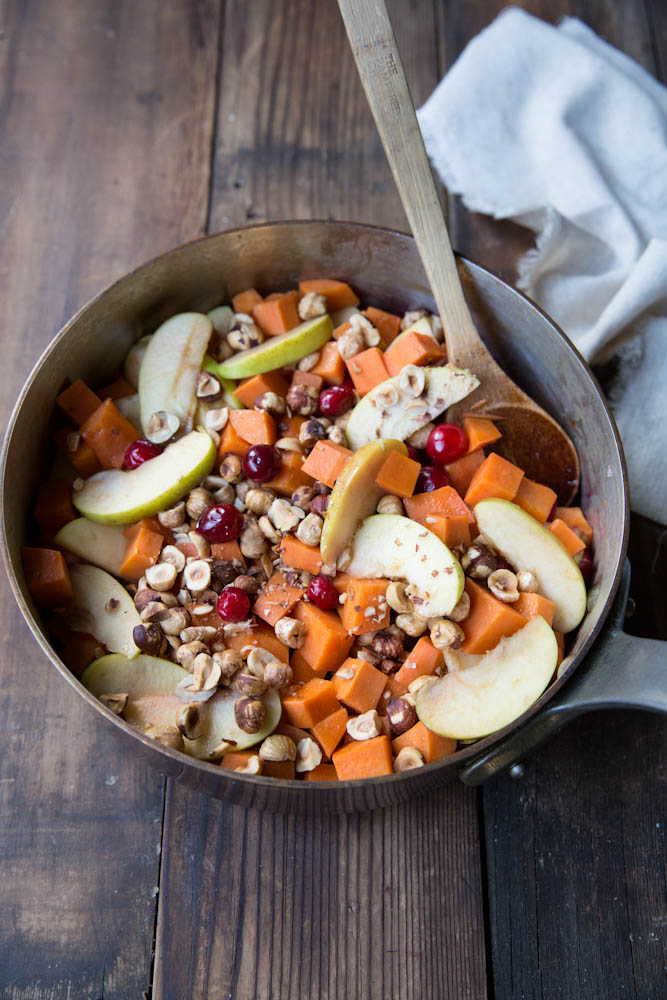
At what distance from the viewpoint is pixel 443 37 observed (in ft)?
7.05

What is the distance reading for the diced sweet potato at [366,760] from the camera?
4.58ft

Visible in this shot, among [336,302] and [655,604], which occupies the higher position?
[336,302]

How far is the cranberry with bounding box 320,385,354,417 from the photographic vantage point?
64.7 inches

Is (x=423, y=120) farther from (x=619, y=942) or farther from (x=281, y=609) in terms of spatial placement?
(x=619, y=942)

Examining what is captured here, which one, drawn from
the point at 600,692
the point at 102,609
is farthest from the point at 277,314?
the point at 600,692

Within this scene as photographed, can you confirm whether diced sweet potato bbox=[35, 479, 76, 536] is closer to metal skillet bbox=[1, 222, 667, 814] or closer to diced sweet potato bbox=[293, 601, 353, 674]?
metal skillet bbox=[1, 222, 667, 814]

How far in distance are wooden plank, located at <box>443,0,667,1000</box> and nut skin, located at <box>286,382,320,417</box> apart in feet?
2.37

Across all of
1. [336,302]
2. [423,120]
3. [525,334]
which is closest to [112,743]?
[336,302]

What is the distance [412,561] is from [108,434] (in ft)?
1.95

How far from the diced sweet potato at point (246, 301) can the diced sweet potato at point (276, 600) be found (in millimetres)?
563

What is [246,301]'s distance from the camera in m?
1.76

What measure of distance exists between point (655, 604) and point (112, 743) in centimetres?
104

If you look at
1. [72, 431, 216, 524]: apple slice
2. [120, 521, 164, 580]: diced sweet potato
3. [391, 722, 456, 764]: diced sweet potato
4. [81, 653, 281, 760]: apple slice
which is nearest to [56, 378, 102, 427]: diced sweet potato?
[72, 431, 216, 524]: apple slice

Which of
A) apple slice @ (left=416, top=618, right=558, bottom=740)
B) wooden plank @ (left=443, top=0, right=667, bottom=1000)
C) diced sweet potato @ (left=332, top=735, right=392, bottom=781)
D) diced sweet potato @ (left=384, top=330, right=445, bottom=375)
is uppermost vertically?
diced sweet potato @ (left=384, top=330, right=445, bottom=375)
